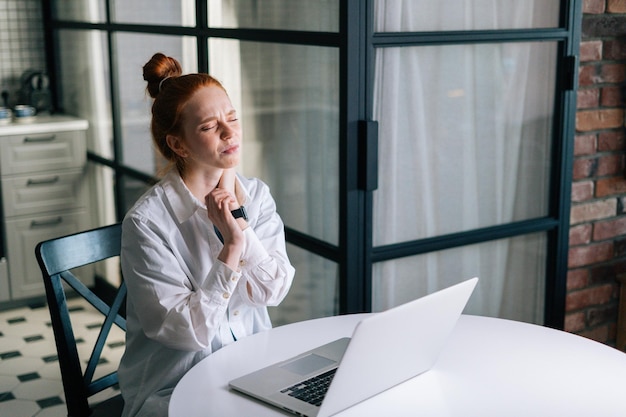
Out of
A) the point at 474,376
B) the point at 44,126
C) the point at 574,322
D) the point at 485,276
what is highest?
the point at 44,126

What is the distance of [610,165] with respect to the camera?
9.59ft

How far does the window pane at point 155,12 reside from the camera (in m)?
3.06

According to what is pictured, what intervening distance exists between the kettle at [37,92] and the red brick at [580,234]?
2.74 meters

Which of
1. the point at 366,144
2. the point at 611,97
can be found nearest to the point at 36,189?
the point at 366,144

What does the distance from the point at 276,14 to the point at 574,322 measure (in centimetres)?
148

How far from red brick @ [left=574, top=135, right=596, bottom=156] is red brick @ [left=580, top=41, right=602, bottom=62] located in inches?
10.0

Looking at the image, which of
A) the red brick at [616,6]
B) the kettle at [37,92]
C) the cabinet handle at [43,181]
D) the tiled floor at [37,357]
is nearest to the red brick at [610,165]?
the red brick at [616,6]

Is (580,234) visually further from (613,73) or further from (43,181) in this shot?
(43,181)

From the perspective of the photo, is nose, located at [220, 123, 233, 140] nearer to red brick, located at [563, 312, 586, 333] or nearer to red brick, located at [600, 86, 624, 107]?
red brick, located at [600, 86, 624, 107]

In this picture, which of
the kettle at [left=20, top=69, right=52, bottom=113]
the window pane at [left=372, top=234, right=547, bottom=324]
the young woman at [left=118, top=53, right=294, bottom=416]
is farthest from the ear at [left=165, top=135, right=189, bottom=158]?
the kettle at [left=20, top=69, right=52, bottom=113]

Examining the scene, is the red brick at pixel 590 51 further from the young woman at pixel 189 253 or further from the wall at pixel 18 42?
the wall at pixel 18 42

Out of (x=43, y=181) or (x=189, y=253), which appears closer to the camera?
(x=189, y=253)

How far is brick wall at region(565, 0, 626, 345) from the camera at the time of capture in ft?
9.22

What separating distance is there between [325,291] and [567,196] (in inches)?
34.6
